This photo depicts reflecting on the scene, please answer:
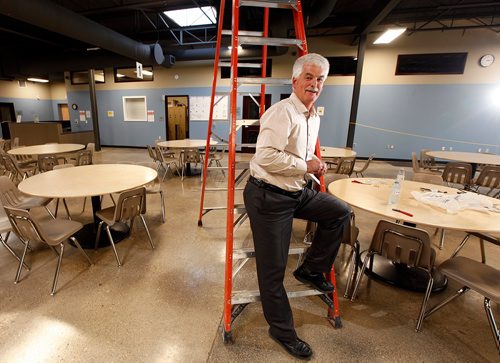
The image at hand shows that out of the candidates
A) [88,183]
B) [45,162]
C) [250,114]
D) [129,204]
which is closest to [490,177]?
[129,204]

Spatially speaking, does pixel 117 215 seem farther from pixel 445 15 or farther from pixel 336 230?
pixel 445 15

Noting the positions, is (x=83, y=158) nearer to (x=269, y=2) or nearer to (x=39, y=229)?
(x=39, y=229)

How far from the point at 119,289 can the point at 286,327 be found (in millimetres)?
1493

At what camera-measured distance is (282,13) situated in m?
5.48

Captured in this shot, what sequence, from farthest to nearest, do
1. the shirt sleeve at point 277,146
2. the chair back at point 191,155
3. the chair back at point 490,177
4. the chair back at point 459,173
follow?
the chair back at point 191,155, the chair back at point 459,173, the chair back at point 490,177, the shirt sleeve at point 277,146

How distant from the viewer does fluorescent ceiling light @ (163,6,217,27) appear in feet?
21.4

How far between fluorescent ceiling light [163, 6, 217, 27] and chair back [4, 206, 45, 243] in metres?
6.33

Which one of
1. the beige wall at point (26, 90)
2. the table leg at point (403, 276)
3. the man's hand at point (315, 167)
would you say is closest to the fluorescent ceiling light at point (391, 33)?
the table leg at point (403, 276)

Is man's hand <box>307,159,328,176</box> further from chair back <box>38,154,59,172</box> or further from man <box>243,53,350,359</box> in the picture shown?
chair back <box>38,154,59,172</box>

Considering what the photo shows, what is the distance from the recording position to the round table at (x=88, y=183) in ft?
7.38

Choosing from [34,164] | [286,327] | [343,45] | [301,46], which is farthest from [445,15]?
[34,164]

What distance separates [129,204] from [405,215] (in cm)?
240

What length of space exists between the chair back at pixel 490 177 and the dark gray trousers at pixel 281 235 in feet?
12.7

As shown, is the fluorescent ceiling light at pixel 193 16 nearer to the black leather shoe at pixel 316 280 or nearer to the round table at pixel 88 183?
the round table at pixel 88 183
